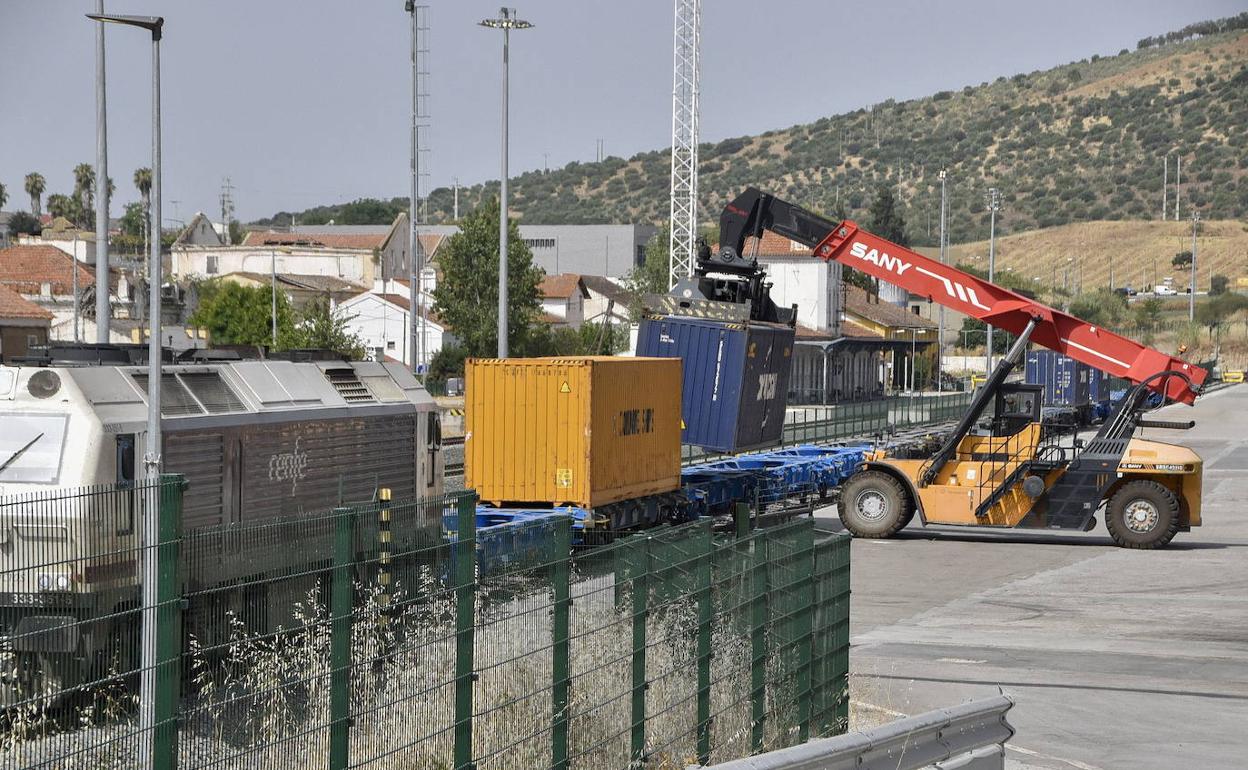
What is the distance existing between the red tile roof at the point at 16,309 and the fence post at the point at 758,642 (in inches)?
2177

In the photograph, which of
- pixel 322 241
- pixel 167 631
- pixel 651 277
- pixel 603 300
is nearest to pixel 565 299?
pixel 651 277

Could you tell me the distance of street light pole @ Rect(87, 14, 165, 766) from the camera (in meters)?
5.46

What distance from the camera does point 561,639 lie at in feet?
25.5

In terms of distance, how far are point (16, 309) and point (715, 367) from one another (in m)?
42.4

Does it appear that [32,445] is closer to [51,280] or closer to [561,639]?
[561,639]

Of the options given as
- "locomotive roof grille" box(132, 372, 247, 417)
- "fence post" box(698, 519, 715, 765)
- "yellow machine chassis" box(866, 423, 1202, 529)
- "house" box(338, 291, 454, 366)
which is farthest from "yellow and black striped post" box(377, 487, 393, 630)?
"house" box(338, 291, 454, 366)

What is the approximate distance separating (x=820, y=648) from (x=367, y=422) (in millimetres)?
7138

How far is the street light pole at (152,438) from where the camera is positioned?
5.46 m

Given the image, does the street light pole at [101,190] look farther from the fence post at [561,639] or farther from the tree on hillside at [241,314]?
the tree on hillside at [241,314]

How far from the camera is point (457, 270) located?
74.4 metres

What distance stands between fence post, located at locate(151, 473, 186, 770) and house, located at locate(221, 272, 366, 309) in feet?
255

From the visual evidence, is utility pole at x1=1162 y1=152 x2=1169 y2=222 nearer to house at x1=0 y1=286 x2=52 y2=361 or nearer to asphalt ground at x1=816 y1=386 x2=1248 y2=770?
house at x1=0 y1=286 x2=52 y2=361

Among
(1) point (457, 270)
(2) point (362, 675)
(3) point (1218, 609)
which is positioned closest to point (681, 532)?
(2) point (362, 675)

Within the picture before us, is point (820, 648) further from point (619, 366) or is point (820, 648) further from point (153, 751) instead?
point (619, 366)
